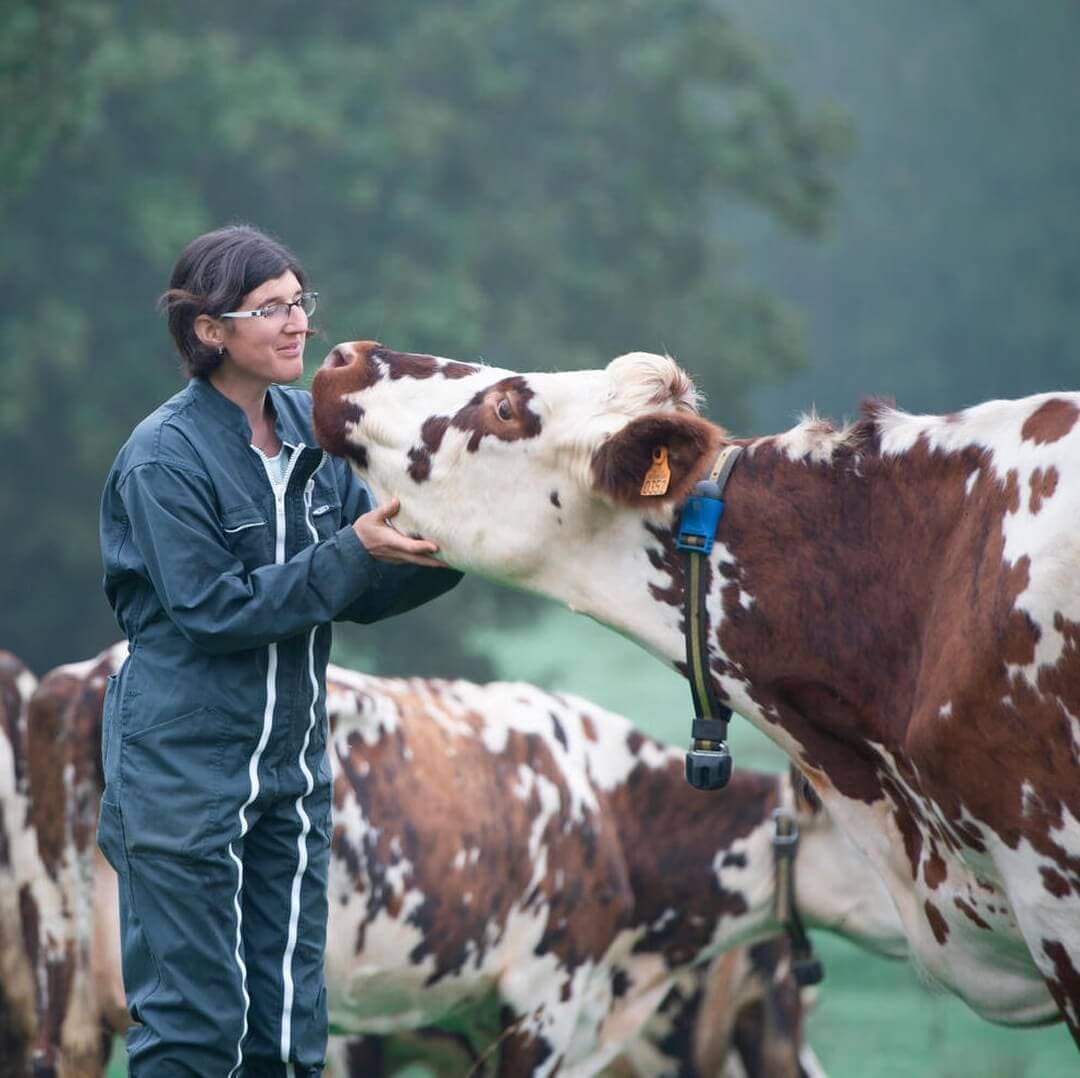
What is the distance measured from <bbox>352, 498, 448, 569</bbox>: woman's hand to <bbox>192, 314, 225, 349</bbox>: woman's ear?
41cm

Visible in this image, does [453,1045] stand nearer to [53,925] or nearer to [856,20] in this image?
[53,925]

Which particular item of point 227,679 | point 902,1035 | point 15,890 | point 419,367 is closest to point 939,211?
point 902,1035

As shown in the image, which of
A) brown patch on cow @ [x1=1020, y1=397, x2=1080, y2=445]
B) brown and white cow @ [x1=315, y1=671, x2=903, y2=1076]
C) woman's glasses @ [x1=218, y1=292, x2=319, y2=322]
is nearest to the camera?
brown patch on cow @ [x1=1020, y1=397, x2=1080, y2=445]

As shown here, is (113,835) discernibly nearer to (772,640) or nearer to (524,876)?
(772,640)

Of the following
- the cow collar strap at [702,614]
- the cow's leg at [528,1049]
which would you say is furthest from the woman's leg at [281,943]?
the cow's leg at [528,1049]

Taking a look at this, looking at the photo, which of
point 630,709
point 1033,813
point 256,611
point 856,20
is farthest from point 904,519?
point 856,20

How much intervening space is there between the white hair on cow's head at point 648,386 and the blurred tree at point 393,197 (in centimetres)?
888

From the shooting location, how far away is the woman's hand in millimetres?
2830

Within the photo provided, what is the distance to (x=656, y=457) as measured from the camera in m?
2.77

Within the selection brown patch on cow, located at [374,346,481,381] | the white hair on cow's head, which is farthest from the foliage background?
the white hair on cow's head

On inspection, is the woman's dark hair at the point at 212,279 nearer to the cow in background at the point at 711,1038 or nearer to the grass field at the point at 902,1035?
the grass field at the point at 902,1035

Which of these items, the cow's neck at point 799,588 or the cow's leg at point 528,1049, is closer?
the cow's neck at point 799,588

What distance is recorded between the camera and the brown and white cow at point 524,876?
428 centimetres

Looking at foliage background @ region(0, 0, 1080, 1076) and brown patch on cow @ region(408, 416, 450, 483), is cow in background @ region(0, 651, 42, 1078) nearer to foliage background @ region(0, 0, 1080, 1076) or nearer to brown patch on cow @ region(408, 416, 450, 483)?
brown patch on cow @ region(408, 416, 450, 483)
